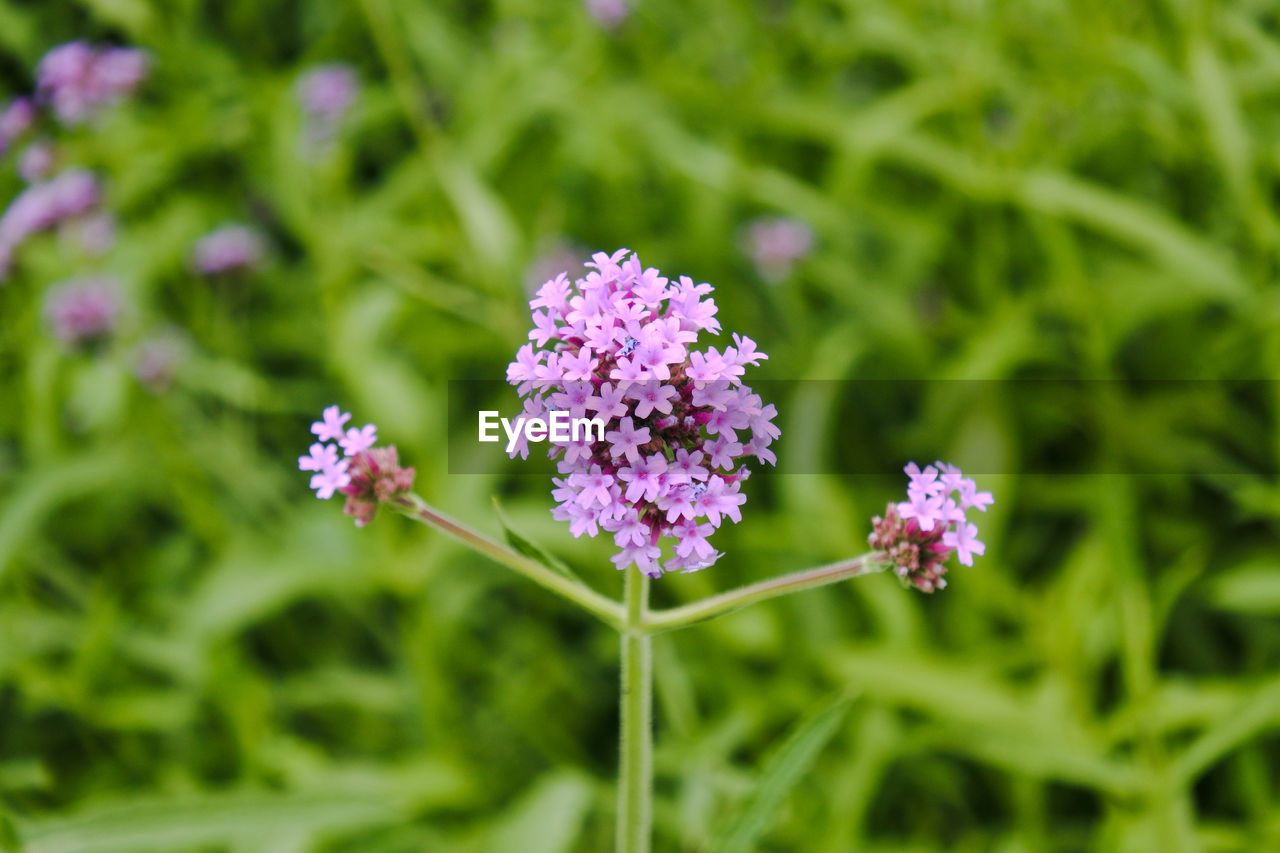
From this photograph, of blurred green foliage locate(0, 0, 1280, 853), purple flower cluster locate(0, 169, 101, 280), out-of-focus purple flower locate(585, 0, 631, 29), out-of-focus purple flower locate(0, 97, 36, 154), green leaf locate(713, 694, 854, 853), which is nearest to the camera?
green leaf locate(713, 694, 854, 853)

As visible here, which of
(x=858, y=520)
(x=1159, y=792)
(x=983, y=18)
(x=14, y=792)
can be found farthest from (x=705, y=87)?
(x=14, y=792)

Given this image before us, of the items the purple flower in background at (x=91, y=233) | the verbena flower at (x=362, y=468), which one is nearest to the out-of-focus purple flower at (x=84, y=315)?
the purple flower in background at (x=91, y=233)

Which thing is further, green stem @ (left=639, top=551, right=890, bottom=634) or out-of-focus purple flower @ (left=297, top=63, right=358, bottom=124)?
out-of-focus purple flower @ (left=297, top=63, right=358, bottom=124)

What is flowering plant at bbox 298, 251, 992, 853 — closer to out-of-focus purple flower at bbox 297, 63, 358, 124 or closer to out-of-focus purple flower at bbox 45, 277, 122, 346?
out-of-focus purple flower at bbox 45, 277, 122, 346

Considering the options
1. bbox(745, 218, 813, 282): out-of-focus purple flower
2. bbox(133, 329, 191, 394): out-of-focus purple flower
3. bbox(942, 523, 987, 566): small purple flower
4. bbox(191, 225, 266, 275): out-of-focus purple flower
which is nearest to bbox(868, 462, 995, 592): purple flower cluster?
bbox(942, 523, 987, 566): small purple flower

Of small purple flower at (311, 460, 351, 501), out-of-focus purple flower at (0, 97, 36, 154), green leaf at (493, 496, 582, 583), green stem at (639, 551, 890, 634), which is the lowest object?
green stem at (639, 551, 890, 634)

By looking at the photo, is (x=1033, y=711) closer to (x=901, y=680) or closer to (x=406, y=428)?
(x=901, y=680)

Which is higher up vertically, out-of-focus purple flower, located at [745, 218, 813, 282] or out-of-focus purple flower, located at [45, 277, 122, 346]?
out-of-focus purple flower, located at [745, 218, 813, 282]
